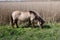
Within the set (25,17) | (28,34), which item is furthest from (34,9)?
(28,34)

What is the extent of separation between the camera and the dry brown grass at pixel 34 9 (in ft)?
49.3

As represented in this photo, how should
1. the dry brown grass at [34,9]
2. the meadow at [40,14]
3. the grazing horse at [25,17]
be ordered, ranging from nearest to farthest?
the meadow at [40,14] < the grazing horse at [25,17] < the dry brown grass at [34,9]

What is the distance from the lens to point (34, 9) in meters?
15.8

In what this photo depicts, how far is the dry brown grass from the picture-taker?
15016mm

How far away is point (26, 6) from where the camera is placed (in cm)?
1577

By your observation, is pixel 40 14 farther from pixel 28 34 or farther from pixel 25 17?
pixel 28 34

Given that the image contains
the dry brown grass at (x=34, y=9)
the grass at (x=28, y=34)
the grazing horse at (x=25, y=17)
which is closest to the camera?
the grass at (x=28, y=34)

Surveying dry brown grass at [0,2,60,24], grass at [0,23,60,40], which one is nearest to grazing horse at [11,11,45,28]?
dry brown grass at [0,2,60,24]

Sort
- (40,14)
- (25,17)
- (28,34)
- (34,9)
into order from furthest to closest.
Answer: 1. (34,9)
2. (40,14)
3. (25,17)
4. (28,34)

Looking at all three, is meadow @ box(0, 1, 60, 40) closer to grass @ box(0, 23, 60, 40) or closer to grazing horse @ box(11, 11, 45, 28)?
grass @ box(0, 23, 60, 40)

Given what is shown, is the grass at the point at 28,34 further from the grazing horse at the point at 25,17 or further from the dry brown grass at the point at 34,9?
the dry brown grass at the point at 34,9

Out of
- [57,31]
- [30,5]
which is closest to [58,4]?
[30,5]

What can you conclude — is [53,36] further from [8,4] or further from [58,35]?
[8,4]

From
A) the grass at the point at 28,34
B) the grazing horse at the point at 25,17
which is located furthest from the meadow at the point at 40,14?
the grazing horse at the point at 25,17
